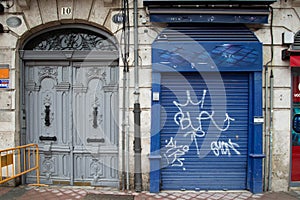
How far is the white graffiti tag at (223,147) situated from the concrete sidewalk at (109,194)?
33.6 inches

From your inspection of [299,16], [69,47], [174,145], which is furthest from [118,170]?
[299,16]

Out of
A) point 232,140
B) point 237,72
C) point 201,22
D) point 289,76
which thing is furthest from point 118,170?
point 289,76

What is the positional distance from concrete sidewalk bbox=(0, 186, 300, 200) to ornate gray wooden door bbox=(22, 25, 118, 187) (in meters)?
0.37

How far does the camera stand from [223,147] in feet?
16.8

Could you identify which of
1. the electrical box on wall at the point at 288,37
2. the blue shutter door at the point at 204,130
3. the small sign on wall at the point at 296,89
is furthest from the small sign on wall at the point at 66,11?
the small sign on wall at the point at 296,89

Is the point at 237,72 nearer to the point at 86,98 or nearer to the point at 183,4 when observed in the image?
the point at 183,4

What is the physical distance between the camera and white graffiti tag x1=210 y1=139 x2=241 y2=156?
16.8 feet

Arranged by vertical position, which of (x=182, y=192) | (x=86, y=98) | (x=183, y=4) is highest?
(x=183, y=4)

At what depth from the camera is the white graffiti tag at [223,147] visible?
5113mm

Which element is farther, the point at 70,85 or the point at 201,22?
the point at 70,85

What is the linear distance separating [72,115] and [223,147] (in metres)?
3.55

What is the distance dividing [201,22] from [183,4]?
0.55m

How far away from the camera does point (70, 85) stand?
531 centimetres

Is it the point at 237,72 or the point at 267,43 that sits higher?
the point at 267,43
